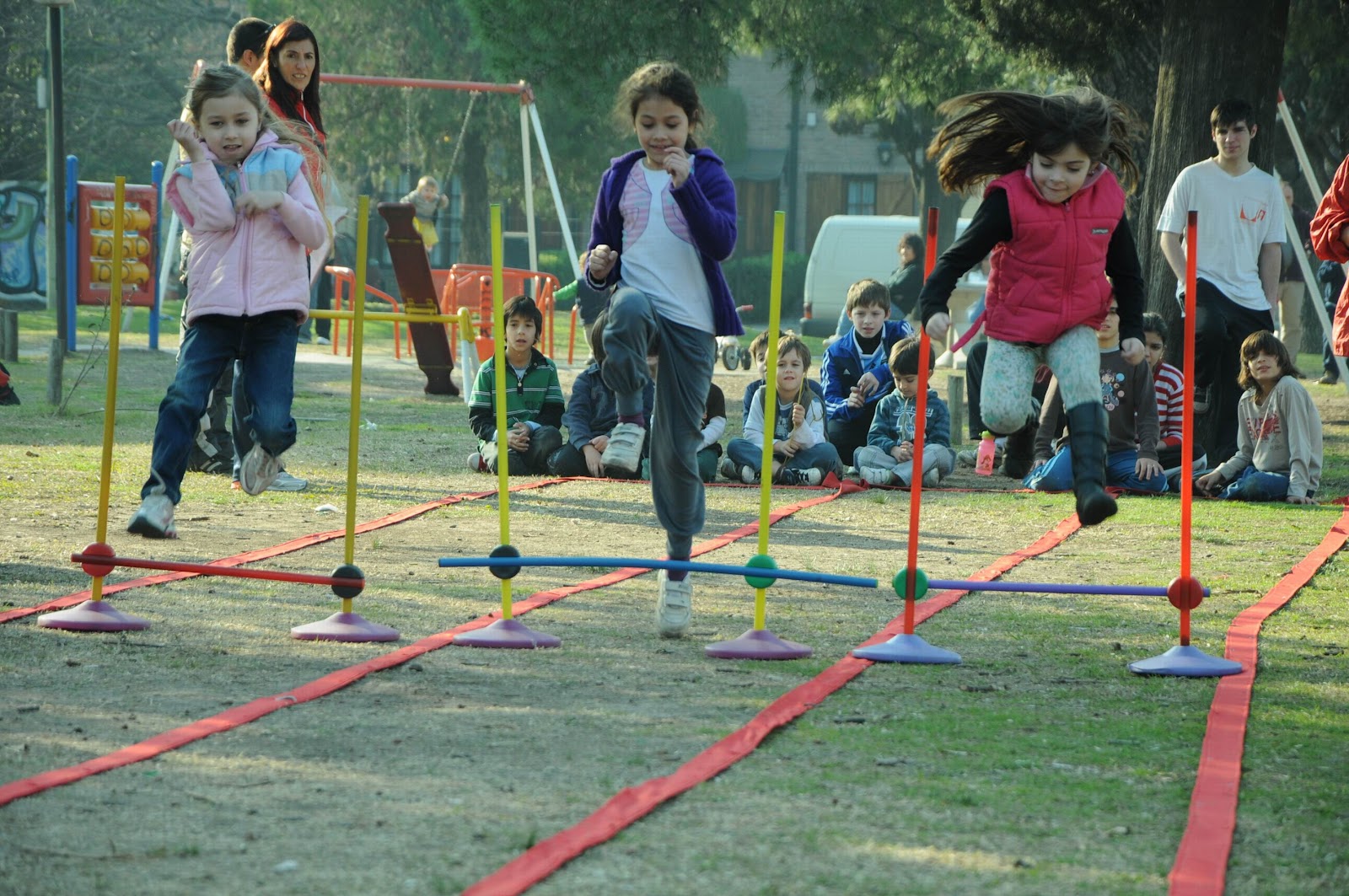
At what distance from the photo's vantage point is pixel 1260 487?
10.3 meters

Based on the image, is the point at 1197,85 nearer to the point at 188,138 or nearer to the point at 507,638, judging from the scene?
the point at 188,138

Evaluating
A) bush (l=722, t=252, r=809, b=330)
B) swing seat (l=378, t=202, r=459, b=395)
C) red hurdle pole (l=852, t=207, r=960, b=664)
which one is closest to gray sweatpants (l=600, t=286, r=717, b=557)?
red hurdle pole (l=852, t=207, r=960, b=664)

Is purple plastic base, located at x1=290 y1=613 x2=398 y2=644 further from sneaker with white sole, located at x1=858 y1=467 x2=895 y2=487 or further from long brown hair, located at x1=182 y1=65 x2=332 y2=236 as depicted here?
sneaker with white sole, located at x1=858 y1=467 x2=895 y2=487

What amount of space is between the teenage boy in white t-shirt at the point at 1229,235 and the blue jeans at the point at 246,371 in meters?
5.59

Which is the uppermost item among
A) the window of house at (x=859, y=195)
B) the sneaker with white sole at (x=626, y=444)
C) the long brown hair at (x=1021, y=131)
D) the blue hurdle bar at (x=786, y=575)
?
the window of house at (x=859, y=195)

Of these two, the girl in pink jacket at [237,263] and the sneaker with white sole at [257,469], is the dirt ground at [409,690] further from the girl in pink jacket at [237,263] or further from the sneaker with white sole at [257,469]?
the girl in pink jacket at [237,263]

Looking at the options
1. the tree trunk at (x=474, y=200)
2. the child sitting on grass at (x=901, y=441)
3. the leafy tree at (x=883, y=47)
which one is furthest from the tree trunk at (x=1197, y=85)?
the tree trunk at (x=474, y=200)

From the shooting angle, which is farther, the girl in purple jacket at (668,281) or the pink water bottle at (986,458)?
the pink water bottle at (986,458)

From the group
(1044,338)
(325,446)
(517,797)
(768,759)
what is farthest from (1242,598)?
(325,446)

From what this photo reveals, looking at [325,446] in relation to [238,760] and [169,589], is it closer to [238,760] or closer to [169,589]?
[169,589]

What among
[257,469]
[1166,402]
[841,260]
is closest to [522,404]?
[1166,402]

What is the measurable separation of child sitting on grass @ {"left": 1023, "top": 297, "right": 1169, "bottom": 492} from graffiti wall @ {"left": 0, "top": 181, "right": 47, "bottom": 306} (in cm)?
2172

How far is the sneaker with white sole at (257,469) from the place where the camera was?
6.88 metres

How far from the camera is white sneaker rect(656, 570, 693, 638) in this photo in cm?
593
